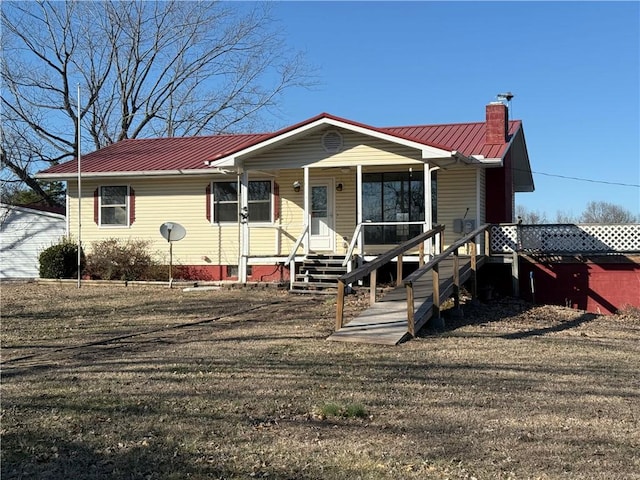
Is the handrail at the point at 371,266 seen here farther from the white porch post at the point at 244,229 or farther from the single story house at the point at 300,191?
→ the white porch post at the point at 244,229

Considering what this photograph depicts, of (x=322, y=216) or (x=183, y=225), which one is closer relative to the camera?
(x=322, y=216)

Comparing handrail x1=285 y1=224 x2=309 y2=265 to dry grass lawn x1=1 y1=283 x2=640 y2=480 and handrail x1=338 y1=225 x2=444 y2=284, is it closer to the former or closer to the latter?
handrail x1=338 y1=225 x2=444 y2=284

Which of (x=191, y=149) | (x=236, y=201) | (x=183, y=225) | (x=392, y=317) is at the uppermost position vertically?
(x=191, y=149)

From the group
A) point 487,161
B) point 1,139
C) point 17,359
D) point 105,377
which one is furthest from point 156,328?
point 1,139

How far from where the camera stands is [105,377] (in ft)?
20.8

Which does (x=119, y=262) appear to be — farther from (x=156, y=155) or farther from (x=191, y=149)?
(x=191, y=149)

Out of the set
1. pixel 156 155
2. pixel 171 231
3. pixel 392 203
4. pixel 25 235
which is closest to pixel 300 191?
pixel 392 203

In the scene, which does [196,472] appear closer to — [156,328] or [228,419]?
[228,419]

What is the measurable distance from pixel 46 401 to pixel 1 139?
→ 2680 cm

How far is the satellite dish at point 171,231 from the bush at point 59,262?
3358mm

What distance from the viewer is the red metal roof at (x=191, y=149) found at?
682 inches

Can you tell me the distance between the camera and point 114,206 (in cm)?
1892

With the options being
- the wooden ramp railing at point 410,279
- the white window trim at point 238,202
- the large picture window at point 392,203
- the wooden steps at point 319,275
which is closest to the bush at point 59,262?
the white window trim at point 238,202

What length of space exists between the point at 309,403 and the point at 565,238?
1210 centimetres
